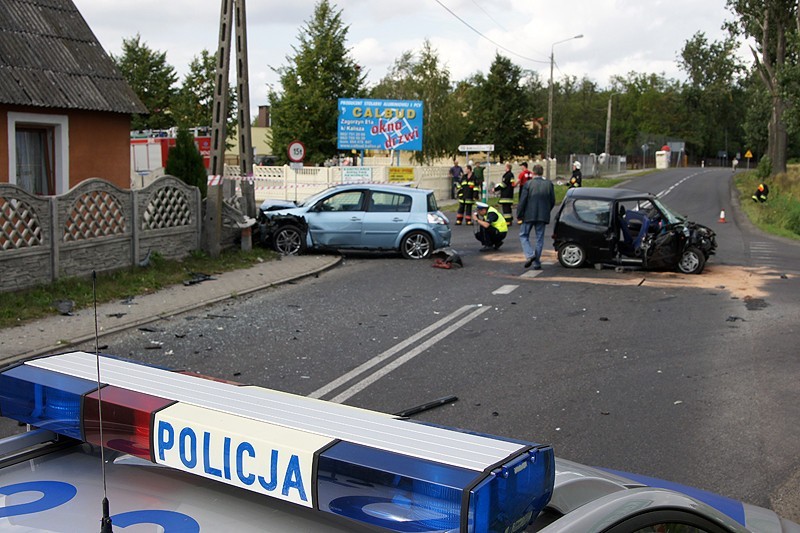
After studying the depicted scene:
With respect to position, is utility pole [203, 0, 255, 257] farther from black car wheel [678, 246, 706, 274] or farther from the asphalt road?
black car wheel [678, 246, 706, 274]

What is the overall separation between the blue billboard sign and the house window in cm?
2070

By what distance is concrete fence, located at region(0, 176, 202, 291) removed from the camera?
11.5 m

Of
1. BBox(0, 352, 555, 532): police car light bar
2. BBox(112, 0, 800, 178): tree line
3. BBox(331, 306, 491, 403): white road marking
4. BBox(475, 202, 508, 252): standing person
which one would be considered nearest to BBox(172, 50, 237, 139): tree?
BBox(112, 0, 800, 178): tree line

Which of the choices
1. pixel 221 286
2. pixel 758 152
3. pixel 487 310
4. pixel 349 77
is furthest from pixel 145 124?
pixel 758 152

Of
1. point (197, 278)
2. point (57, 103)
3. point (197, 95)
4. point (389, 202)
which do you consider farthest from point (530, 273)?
point (197, 95)

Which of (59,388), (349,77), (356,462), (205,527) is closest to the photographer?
(356,462)

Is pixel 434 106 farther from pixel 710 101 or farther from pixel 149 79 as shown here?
pixel 710 101

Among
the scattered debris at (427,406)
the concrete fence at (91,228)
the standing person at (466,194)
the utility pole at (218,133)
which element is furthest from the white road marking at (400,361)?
the standing person at (466,194)

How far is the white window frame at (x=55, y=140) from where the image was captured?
1455 cm

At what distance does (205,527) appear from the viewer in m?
2.05

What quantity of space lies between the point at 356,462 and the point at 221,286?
12377mm

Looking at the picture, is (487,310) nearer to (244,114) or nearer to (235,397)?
(244,114)

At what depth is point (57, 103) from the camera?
1491cm

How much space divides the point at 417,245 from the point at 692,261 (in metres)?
5.73
